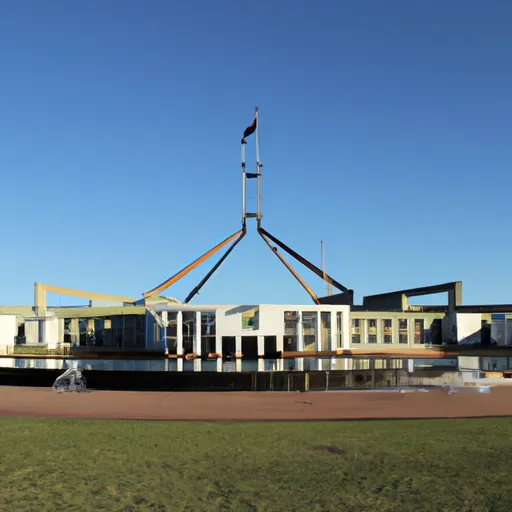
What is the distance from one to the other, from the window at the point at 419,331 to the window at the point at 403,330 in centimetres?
123

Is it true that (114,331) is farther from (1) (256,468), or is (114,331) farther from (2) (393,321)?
(1) (256,468)

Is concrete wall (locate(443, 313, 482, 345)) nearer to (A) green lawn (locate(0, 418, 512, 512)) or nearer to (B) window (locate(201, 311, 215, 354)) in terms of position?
(B) window (locate(201, 311, 215, 354))

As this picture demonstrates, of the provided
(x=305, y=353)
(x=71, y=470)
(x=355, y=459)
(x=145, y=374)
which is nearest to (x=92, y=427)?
(x=71, y=470)

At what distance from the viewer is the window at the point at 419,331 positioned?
80.6 metres

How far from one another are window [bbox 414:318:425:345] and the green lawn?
63.7 m

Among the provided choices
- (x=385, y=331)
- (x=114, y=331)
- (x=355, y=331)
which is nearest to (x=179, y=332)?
(x=114, y=331)

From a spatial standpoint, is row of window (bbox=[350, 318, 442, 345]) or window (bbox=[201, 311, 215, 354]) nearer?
window (bbox=[201, 311, 215, 354])

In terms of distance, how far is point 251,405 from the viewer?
26.5 m

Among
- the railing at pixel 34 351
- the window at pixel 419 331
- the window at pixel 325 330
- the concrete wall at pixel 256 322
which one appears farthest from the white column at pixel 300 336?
the railing at pixel 34 351

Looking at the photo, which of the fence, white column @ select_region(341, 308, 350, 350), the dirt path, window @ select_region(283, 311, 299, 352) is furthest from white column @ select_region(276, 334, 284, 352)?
the dirt path

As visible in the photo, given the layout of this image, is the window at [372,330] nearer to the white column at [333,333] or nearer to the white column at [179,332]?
the white column at [333,333]

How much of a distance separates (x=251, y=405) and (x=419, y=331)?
58166 mm

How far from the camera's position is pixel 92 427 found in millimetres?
18547

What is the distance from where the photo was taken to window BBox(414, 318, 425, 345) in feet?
264
